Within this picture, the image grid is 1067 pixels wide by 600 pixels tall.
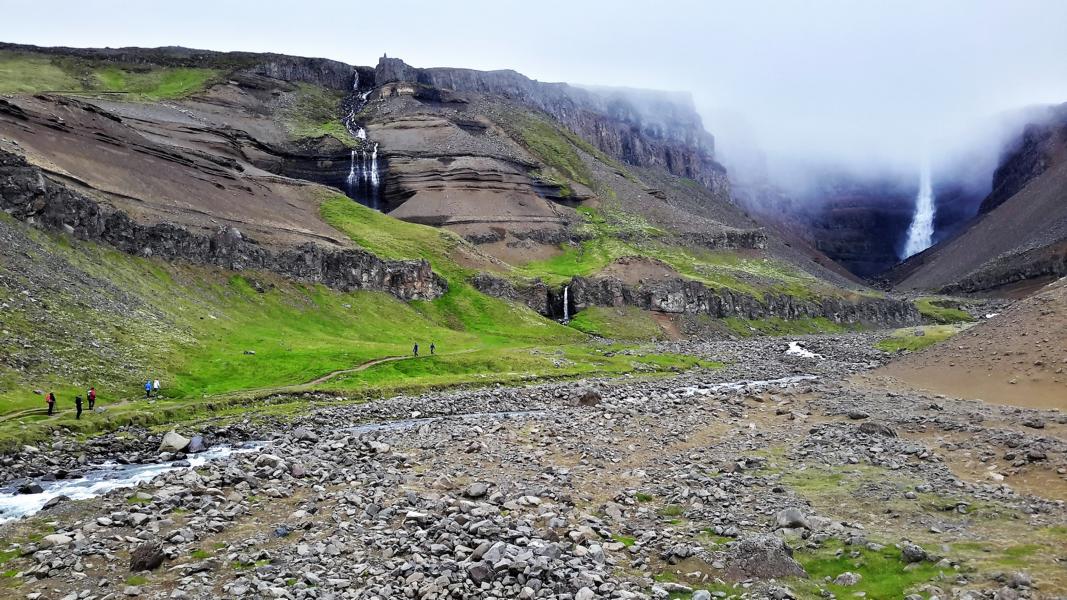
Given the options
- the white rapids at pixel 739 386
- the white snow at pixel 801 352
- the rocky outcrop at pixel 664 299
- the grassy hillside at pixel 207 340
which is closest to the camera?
the grassy hillside at pixel 207 340

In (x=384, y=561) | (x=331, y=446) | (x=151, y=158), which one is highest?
(x=151, y=158)

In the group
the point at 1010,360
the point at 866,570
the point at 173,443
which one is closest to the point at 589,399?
the point at 173,443

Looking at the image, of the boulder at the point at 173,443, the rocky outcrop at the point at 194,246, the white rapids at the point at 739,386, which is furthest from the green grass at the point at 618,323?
the boulder at the point at 173,443

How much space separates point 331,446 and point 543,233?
145 m

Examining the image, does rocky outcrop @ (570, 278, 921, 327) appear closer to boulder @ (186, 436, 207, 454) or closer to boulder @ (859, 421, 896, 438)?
boulder @ (859, 421, 896, 438)

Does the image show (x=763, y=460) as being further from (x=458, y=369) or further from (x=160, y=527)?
(x=458, y=369)

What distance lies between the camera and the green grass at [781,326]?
5487 inches

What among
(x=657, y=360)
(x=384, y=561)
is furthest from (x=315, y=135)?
(x=384, y=561)

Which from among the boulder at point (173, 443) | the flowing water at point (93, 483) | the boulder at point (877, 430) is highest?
the boulder at point (877, 430)

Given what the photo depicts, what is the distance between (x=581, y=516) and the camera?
20.6 metres

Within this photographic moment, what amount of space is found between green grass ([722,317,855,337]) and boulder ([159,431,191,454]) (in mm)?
116991

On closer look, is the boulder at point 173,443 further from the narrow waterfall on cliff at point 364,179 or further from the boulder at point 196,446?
the narrow waterfall on cliff at point 364,179

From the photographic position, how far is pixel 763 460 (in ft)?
94.0

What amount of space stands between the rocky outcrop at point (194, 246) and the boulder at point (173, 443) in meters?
47.9
